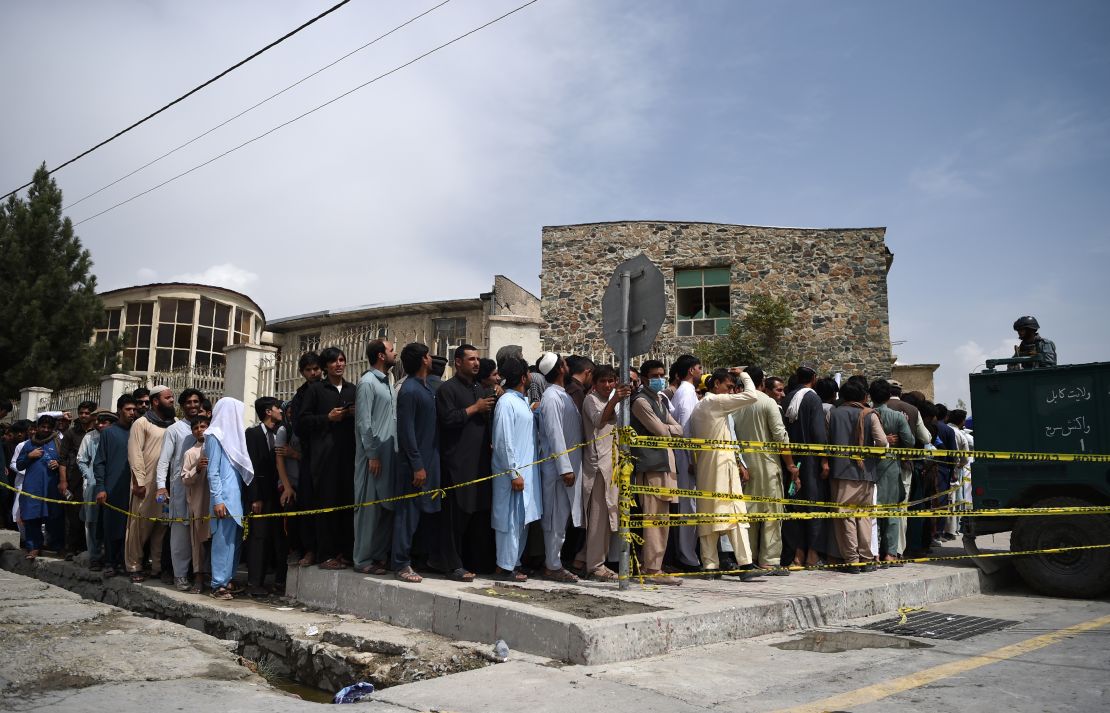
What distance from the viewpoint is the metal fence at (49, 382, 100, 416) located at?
18734 mm

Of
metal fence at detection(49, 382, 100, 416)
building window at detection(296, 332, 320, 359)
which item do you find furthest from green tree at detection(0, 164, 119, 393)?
building window at detection(296, 332, 320, 359)

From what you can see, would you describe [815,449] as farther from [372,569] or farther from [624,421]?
[372,569]

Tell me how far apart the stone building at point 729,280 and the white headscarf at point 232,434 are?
13.0m

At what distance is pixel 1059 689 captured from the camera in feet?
13.3

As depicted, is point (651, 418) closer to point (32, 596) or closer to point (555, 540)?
point (555, 540)

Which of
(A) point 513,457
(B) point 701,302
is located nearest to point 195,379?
(B) point 701,302

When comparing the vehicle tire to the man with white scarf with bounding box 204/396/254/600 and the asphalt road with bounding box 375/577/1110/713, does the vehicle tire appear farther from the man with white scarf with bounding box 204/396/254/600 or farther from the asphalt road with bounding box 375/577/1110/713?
the man with white scarf with bounding box 204/396/254/600

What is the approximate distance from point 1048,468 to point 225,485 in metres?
7.31

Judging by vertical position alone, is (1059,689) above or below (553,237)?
below

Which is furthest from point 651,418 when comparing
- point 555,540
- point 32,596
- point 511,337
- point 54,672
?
point 511,337

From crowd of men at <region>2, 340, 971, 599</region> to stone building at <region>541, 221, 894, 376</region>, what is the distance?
36.1 feet

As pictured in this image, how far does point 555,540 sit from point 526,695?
9.04ft

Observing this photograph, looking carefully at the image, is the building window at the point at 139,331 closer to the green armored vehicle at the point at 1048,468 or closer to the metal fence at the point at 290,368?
the metal fence at the point at 290,368

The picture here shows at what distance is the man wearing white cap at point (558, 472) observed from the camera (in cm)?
658
